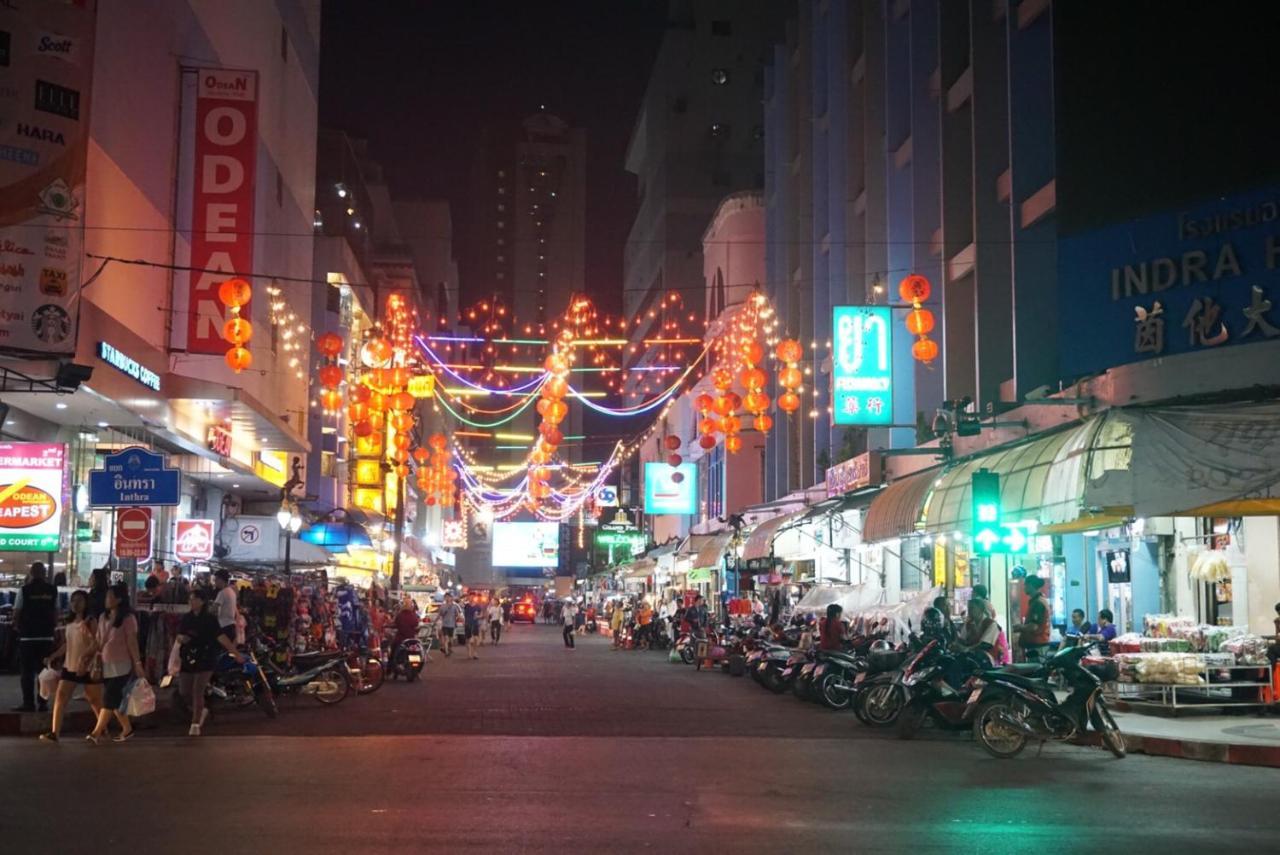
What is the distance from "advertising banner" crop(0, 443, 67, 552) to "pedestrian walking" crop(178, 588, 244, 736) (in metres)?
5.37

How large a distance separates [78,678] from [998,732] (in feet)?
34.8

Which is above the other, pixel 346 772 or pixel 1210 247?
pixel 1210 247

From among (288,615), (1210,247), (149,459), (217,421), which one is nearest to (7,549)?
(149,459)

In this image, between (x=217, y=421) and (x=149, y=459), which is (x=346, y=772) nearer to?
(x=149, y=459)

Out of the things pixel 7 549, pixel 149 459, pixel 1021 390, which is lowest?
pixel 7 549

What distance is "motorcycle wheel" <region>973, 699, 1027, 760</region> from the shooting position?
1541cm

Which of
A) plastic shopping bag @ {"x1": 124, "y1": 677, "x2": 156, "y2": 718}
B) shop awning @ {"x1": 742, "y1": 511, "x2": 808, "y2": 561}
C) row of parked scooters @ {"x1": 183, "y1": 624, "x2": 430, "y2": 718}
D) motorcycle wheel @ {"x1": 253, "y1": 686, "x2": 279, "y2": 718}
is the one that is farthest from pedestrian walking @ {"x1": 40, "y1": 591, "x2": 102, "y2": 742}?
shop awning @ {"x1": 742, "y1": 511, "x2": 808, "y2": 561}

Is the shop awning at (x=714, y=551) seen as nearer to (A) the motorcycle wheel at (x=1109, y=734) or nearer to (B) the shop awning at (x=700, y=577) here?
(B) the shop awning at (x=700, y=577)

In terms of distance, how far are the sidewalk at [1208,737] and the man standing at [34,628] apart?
1379 cm

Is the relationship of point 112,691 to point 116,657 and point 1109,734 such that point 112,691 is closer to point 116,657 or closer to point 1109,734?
point 116,657

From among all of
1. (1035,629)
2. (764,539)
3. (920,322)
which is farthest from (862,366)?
(1035,629)

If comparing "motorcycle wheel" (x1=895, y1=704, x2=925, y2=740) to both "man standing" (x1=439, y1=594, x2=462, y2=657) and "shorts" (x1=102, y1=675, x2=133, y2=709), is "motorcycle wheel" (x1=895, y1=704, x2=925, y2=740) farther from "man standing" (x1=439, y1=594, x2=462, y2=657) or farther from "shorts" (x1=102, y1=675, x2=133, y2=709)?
"man standing" (x1=439, y1=594, x2=462, y2=657)

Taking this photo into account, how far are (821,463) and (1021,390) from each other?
48.7 feet

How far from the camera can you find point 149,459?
69.8 feet
